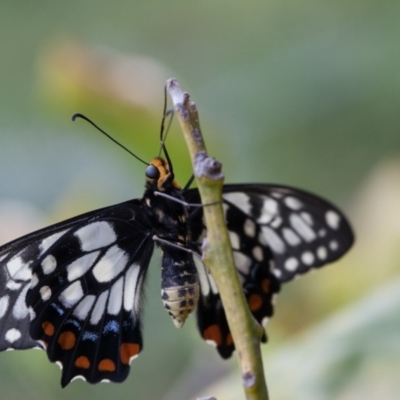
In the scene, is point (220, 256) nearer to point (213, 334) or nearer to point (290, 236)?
point (213, 334)

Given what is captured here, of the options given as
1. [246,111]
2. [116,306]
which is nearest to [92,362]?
[116,306]

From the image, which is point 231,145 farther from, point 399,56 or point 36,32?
point 36,32

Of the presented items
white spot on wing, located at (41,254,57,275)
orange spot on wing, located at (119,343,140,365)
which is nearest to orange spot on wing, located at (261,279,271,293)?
orange spot on wing, located at (119,343,140,365)

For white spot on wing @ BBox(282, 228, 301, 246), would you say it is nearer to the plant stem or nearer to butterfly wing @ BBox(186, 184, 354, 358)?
butterfly wing @ BBox(186, 184, 354, 358)

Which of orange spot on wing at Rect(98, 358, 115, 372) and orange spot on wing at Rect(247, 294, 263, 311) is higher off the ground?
orange spot on wing at Rect(247, 294, 263, 311)

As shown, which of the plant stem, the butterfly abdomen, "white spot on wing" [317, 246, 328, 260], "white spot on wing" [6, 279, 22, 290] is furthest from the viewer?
"white spot on wing" [317, 246, 328, 260]

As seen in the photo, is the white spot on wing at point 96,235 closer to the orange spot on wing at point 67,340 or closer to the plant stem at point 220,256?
the orange spot on wing at point 67,340

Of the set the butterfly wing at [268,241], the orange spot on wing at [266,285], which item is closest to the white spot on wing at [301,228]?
the butterfly wing at [268,241]
